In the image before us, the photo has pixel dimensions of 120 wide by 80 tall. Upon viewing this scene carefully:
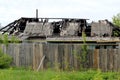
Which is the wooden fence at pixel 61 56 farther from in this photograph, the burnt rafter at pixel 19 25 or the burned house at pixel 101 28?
the burnt rafter at pixel 19 25

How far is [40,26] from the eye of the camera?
110 ft

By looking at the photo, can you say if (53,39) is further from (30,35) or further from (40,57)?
(40,57)

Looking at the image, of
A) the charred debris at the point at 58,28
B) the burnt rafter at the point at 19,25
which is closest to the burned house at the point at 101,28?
the charred debris at the point at 58,28

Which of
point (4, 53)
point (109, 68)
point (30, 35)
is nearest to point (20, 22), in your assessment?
point (30, 35)

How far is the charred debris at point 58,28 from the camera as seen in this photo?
30609 mm

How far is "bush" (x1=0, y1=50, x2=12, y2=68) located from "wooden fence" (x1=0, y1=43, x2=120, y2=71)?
611 mm

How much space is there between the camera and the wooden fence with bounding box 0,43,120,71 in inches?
920

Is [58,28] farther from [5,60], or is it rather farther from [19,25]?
[5,60]

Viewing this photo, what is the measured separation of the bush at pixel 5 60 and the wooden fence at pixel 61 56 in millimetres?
611

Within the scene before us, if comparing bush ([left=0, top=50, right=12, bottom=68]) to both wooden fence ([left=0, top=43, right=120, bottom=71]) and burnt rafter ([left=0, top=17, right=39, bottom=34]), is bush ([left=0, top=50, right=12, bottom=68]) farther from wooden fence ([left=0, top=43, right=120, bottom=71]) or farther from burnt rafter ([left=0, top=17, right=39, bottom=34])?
burnt rafter ([left=0, top=17, right=39, bottom=34])

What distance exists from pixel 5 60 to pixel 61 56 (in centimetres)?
394

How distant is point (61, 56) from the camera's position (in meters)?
24.7

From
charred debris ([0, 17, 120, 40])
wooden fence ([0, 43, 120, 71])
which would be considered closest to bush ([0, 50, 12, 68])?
wooden fence ([0, 43, 120, 71])

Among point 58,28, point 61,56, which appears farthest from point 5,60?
point 58,28
